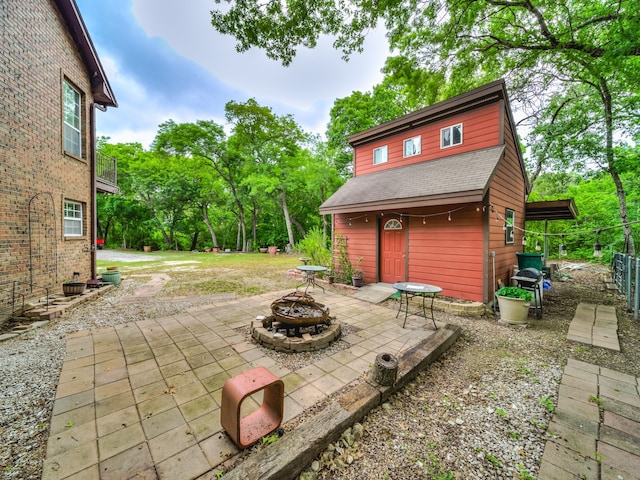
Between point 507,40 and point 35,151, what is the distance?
1206cm

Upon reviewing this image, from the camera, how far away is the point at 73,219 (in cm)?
642

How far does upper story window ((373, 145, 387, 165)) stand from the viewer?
8.55 m

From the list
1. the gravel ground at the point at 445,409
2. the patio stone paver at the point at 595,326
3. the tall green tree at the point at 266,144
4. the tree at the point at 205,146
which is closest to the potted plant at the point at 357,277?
the gravel ground at the point at 445,409

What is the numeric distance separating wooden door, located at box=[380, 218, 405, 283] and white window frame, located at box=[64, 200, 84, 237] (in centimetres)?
849

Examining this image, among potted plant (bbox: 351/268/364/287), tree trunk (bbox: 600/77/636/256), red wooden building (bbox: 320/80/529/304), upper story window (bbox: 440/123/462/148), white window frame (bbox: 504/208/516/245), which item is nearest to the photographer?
red wooden building (bbox: 320/80/529/304)

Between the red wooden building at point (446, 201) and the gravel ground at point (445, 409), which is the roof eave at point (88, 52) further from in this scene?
the red wooden building at point (446, 201)

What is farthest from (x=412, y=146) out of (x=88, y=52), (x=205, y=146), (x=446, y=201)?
(x=205, y=146)

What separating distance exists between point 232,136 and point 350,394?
1885 centimetres

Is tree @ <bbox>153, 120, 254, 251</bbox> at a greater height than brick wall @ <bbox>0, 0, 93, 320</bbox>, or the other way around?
tree @ <bbox>153, 120, 254, 251</bbox>

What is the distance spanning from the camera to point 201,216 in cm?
2222

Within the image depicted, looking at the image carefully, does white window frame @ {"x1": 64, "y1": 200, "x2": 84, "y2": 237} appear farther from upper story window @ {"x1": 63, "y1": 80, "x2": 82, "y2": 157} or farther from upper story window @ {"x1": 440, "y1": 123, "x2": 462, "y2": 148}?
A: upper story window @ {"x1": 440, "y1": 123, "x2": 462, "y2": 148}

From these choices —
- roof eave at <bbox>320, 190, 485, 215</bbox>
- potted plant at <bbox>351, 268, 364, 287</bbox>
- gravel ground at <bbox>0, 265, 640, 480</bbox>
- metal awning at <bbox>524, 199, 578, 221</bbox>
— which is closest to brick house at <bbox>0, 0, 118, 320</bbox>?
gravel ground at <bbox>0, 265, 640, 480</bbox>

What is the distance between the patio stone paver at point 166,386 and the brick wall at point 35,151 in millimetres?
2710

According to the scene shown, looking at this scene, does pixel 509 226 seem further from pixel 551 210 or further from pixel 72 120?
pixel 72 120
